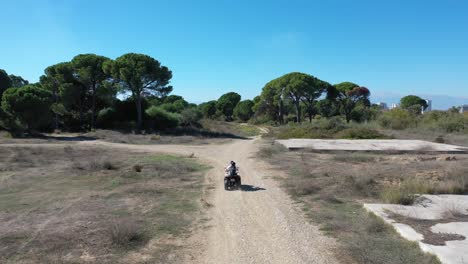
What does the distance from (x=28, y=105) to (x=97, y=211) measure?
29.3 meters

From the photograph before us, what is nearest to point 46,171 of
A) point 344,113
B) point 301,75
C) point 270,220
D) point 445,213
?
point 270,220

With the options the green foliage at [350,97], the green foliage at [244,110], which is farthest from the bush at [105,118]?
the green foliage at [244,110]

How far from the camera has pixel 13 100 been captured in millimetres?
33688

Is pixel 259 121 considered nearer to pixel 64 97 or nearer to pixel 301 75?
pixel 301 75

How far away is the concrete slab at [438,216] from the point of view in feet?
19.1

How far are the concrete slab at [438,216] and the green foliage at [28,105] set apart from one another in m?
33.0

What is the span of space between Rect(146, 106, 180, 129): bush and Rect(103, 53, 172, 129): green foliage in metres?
1.76

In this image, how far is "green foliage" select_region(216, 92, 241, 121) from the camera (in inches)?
3492

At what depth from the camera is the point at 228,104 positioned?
3487 inches

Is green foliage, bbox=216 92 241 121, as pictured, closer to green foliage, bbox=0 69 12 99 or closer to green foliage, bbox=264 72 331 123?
green foliage, bbox=264 72 331 123

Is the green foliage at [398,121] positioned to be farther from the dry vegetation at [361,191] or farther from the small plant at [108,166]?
the small plant at [108,166]

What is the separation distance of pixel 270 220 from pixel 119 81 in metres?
36.3

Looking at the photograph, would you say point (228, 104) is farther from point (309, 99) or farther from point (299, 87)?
point (299, 87)

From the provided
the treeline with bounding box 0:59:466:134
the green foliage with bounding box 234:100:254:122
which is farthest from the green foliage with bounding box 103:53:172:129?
the green foliage with bounding box 234:100:254:122
